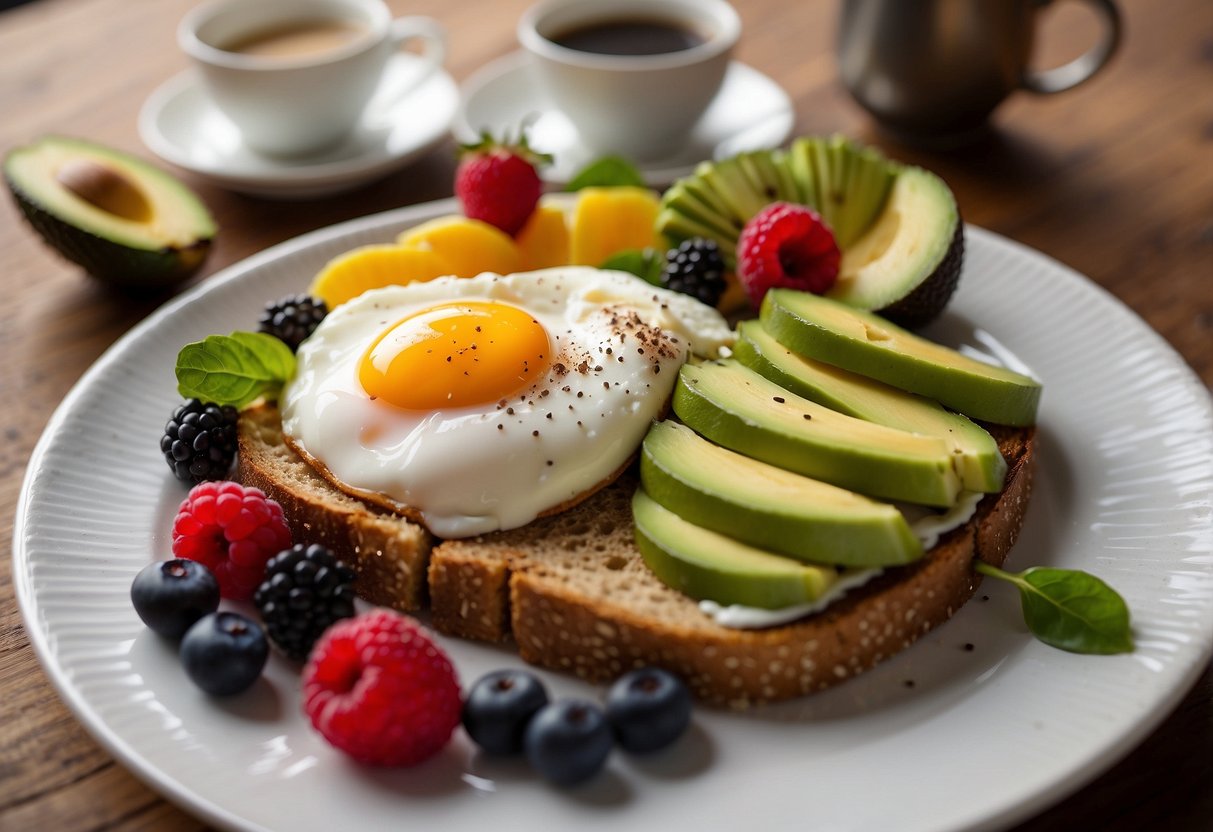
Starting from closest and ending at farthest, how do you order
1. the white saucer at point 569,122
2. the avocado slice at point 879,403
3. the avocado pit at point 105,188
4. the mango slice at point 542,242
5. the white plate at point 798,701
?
the white plate at point 798,701 → the avocado slice at point 879,403 → the mango slice at point 542,242 → the avocado pit at point 105,188 → the white saucer at point 569,122

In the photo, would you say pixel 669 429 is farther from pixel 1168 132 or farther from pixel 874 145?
pixel 1168 132

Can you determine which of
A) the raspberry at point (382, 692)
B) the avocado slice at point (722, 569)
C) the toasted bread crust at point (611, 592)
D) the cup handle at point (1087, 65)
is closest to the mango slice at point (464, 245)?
the toasted bread crust at point (611, 592)

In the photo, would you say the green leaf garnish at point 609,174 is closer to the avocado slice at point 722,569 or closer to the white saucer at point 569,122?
the white saucer at point 569,122

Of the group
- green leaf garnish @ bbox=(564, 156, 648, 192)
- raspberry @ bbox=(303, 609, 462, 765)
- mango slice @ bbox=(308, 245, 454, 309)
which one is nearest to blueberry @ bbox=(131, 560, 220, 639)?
raspberry @ bbox=(303, 609, 462, 765)

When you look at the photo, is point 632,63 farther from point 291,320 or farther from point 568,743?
point 568,743

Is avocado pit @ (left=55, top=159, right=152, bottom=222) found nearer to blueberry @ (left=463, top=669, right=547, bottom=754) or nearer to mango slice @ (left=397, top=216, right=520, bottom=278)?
mango slice @ (left=397, top=216, right=520, bottom=278)

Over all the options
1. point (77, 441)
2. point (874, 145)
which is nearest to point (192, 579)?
point (77, 441)

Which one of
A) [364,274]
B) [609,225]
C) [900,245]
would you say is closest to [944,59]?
[900,245]
